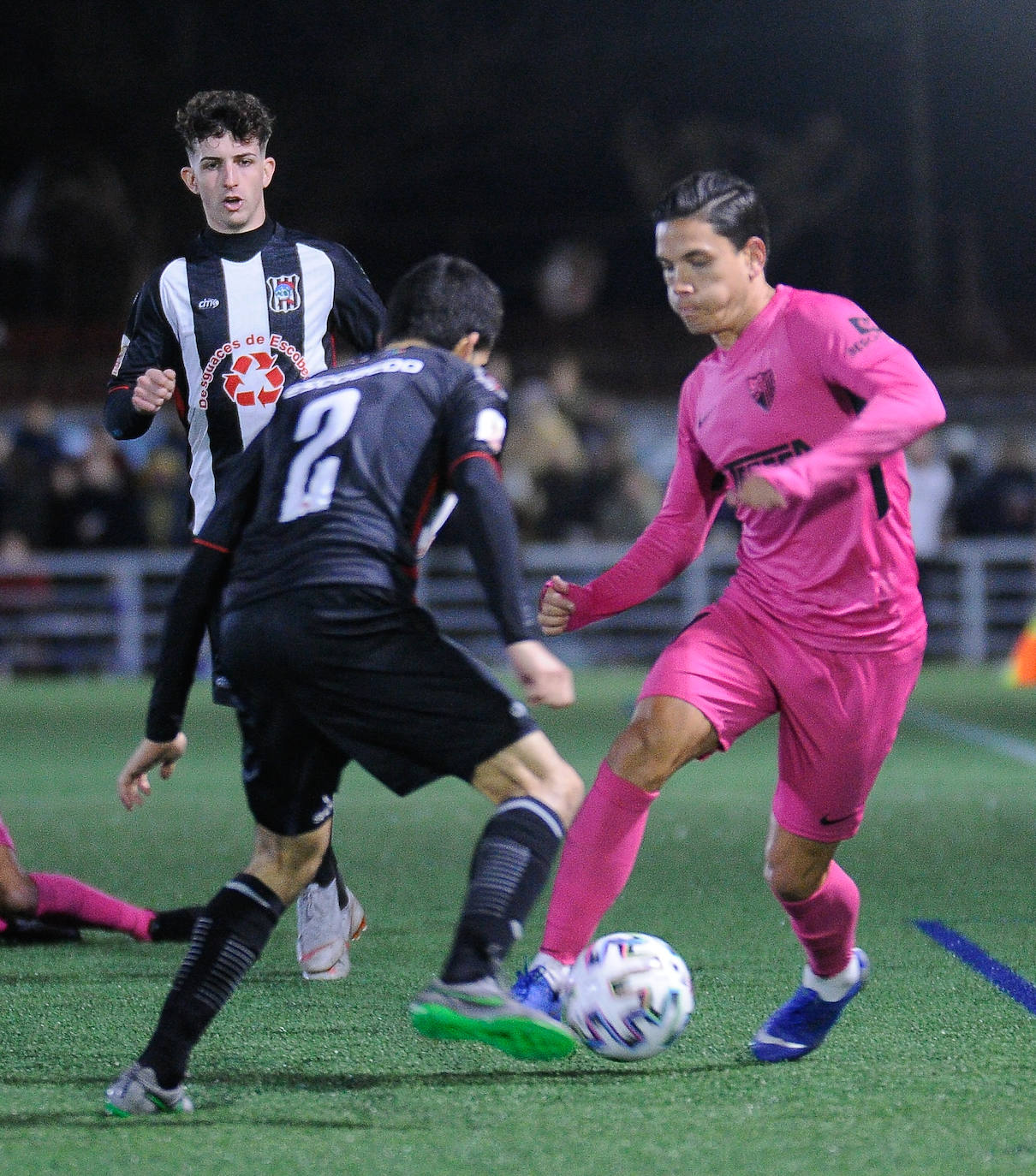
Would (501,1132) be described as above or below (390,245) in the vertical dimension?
below

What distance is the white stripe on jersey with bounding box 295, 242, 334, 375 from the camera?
16.1 ft

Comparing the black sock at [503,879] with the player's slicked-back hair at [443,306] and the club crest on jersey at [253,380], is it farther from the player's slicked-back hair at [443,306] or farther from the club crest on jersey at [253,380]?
the club crest on jersey at [253,380]

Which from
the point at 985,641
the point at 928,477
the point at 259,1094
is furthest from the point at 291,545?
the point at 985,641

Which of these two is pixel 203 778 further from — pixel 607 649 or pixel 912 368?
pixel 607 649

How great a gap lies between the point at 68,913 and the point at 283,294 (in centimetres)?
187

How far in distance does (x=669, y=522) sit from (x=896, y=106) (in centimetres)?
2514

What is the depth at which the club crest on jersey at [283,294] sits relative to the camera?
16.0ft

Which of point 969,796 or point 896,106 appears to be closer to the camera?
point 969,796

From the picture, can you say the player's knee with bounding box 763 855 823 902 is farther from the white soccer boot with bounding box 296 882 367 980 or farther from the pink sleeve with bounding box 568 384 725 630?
the white soccer boot with bounding box 296 882 367 980

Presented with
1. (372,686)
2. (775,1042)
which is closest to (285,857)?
(372,686)

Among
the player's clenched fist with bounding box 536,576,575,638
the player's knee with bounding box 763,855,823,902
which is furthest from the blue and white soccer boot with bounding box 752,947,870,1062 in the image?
the player's clenched fist with bounding box 536,576,575,638

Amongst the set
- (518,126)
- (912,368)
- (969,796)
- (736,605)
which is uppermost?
(518,126)

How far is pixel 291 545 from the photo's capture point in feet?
11.1

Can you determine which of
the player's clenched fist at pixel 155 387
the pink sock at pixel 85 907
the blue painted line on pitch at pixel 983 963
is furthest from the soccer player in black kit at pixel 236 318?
the blue painted line on pitch at pixel 983 963
